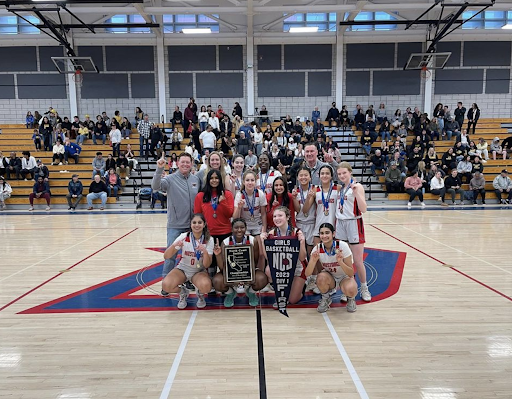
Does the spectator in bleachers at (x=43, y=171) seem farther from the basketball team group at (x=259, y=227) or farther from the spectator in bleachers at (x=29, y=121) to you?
the basketball team group at (x=259, y=227)

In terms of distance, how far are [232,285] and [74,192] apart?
1158 centimetres

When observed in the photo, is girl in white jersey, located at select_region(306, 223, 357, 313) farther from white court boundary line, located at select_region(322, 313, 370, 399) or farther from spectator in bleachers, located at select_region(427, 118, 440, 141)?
spectator in bleachers, located at select_region(427, 118, 440, 141)

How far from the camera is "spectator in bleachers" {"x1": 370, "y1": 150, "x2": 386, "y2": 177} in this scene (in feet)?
53.0

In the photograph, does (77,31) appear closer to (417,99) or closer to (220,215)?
(417,99)

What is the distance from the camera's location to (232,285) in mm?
4395

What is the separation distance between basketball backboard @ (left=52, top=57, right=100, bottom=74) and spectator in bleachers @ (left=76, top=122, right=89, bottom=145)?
2.48 metres

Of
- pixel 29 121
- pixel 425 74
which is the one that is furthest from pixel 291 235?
pixel 29 121

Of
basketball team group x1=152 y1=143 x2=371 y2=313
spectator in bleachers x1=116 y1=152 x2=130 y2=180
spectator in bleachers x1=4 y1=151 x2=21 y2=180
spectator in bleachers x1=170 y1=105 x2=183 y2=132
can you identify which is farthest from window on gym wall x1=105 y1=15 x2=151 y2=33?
basketball team group x1=152 y1=143 x2=371 y2=313

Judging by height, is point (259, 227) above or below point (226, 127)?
below

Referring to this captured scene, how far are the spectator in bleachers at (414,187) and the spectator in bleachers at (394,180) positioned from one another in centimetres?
42

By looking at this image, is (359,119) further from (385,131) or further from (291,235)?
(291,235)

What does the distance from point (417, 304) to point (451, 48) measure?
20.1 meters

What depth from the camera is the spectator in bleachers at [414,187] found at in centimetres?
1417

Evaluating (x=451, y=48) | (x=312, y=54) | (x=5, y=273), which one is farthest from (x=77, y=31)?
(x=451, y=48)
